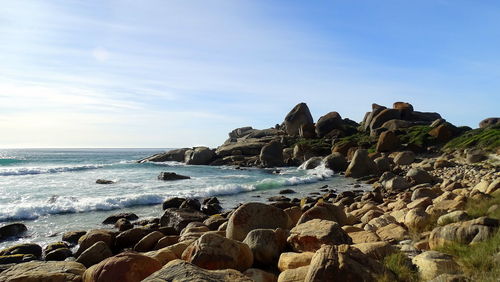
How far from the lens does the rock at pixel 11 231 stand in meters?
11.9

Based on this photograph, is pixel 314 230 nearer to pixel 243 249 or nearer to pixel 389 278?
pixel 243 249

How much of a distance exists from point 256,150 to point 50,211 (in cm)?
3967

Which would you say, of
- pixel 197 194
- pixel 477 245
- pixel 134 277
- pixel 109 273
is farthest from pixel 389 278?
pixel 197 194

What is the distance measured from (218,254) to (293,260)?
47.5 inches

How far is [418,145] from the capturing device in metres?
38.7

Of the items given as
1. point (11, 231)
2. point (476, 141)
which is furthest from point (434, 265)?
point (476, 141)

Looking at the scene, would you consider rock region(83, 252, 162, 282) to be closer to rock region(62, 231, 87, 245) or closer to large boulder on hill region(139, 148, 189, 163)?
rock region(62, 231, 87, 245)

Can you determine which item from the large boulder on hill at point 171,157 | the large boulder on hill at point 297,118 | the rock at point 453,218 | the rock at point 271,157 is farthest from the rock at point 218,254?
the large boulder on hill at point 297,118

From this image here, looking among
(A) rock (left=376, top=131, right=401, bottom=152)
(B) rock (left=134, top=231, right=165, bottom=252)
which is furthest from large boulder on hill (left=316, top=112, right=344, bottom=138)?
(B) rock (left=134, top=231, right=165, bottom=252)

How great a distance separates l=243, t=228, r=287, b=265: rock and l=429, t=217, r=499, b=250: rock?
2604mm

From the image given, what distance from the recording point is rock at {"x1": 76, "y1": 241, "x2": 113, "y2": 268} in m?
8.46

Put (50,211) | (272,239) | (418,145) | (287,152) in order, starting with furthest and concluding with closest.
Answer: (287,152)
(418,145)
(50,211)
(272,239)

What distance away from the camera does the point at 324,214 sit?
9.25 metres

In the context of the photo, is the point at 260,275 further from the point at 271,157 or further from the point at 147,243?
the point at 271,157
